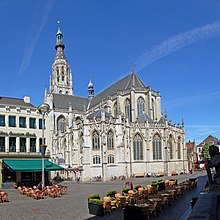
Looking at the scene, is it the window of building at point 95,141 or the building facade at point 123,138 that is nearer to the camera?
the building facade at point 123,138

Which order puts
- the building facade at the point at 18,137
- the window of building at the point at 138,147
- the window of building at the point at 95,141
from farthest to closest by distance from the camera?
the window of building at the point at 138,147 < the window of building at the point at 95,141 < the building facade at the point at 18,137

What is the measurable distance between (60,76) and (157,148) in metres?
55.0

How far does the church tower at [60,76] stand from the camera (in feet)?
320

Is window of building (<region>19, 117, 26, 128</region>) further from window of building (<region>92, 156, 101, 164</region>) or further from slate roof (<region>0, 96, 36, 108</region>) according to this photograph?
window of building (<region>92, 156, 101, 164</region>)

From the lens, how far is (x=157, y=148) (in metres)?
54.6

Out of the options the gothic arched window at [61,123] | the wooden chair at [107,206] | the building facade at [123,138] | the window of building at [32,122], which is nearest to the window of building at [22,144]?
the window of building at [32,122]

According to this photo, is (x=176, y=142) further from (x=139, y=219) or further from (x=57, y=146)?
(x=139, y=219)

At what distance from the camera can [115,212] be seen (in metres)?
14.7

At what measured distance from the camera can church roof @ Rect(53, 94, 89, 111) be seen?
246 ft

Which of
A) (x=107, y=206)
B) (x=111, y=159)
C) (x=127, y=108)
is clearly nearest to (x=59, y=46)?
(x=127, y=108)

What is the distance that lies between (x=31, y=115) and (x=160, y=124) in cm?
2821

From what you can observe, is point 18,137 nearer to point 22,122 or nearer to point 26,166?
point 22,122

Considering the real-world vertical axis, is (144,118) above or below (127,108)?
below

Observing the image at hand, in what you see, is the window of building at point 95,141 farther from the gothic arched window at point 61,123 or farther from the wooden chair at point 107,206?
the wooden chair at point 107,206
